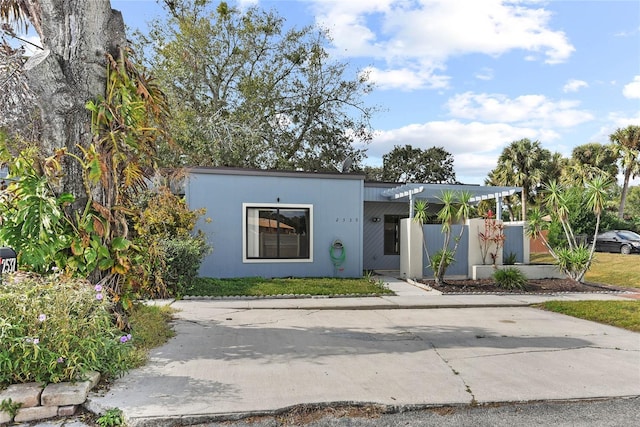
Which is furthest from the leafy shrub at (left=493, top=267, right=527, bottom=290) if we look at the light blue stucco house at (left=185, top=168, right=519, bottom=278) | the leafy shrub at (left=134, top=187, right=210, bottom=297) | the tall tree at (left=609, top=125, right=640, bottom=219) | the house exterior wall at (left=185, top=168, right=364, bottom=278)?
the tall tree at (left=609, top=125, right=640, bottom=219)

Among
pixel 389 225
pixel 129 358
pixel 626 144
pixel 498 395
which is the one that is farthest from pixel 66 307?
pixel 626 144

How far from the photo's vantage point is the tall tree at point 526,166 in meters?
27.6

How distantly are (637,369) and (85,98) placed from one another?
703 cm

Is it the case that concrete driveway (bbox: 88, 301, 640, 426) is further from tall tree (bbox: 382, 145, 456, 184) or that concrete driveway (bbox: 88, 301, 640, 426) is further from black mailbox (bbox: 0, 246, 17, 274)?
tall tree (bbox: 382, 145, 456, 184)

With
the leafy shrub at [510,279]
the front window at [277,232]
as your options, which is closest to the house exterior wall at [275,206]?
the front window at [277,232]

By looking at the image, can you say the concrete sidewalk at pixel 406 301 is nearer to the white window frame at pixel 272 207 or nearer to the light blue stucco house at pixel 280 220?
the light blue stucco house at pixel 280 220

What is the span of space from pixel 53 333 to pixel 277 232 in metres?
8.34

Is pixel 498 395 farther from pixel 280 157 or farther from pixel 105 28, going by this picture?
pixel 280 157

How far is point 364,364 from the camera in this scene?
15.9 feet

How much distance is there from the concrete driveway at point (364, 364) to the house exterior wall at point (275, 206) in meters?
4.03

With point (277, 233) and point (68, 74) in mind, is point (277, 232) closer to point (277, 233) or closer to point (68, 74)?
point (277, 233)

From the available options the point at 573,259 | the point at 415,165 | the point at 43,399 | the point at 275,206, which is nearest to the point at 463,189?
the point at 573,259

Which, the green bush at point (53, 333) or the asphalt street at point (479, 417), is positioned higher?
the green bush at point (53, 333)

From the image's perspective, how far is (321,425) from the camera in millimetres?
3410
